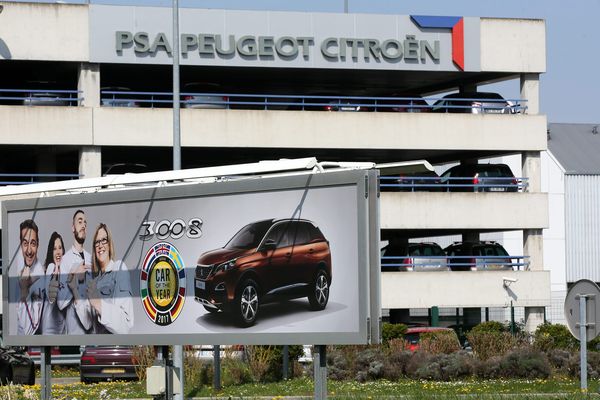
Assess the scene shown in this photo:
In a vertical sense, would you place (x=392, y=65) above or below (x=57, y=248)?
above

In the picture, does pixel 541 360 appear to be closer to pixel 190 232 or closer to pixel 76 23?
pixel 190 232

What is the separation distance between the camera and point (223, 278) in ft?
57.2

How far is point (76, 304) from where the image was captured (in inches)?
746

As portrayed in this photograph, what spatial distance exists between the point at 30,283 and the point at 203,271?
355 centimetres

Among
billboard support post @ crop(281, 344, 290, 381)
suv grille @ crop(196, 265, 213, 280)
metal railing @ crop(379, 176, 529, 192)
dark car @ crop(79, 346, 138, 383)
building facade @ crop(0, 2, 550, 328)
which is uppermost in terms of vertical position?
building facade @ crop(0, 2, 550, 328)

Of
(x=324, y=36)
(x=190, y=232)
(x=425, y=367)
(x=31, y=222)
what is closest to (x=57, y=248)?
(x=31, y=222)

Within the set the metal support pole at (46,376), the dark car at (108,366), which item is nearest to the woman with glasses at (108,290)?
the metal support pole at (46,376)

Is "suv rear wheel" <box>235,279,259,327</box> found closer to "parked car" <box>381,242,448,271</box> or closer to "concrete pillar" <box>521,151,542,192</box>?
"parked car" <box>381,242,448,271</box>

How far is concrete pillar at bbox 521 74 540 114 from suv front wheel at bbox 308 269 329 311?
32319 millimetres

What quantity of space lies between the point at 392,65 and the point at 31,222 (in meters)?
28.0

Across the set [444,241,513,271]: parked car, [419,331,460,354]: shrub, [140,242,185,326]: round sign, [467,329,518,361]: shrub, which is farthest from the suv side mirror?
[444,241,513,271]: parked car

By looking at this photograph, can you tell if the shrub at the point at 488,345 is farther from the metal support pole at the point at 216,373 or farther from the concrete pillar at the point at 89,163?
the concrete pillar at the point at 89,163

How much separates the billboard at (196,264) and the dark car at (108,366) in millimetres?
12685

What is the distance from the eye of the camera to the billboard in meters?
16.3
